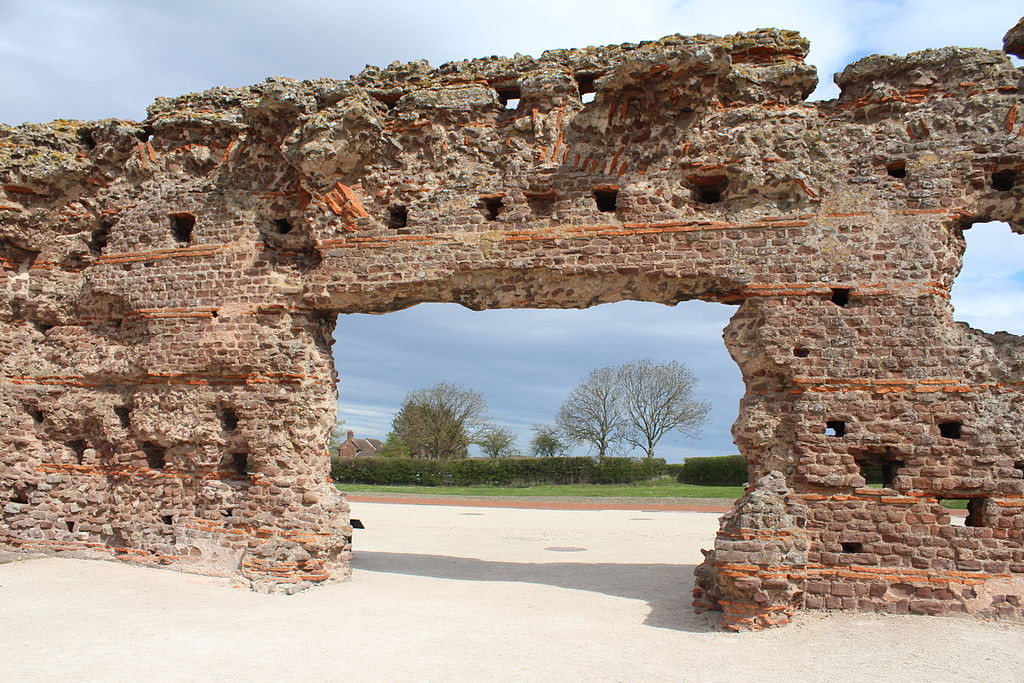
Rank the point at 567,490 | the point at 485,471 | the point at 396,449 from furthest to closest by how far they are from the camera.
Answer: the point at 396,449
the point at 485,471
the point at 567,490

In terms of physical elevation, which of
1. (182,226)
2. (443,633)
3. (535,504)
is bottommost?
(535,504)

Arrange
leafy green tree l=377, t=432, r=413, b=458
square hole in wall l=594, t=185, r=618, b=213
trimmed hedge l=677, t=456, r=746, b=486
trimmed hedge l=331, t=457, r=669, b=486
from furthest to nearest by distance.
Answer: leafy green tree l=377, t=432, r=413, b=458, trimmed hedge l=331, t=457, r=669, b=486, trimmed hedge l=677, t=456, r=746, b=486, square hole in wall l=594, t=185, r=618, b=213

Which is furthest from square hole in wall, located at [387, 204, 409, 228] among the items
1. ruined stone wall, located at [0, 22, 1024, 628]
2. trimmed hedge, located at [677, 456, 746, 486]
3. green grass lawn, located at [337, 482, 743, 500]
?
trimmed hedge, located at [677, 456, 746, 486]

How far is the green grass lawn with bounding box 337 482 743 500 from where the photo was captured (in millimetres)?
22406

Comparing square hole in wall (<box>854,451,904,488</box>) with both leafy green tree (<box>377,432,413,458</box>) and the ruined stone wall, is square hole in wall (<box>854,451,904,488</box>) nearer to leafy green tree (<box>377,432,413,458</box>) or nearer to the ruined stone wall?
the ruined stone wall

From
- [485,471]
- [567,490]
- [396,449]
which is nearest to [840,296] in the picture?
[567,490]

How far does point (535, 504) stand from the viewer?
65.3 feet

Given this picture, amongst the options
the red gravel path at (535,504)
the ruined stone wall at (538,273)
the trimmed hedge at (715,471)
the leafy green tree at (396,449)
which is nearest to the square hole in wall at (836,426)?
the ruined stone wall at (538,273)

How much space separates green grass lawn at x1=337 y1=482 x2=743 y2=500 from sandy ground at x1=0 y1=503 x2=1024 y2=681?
45.7 ft

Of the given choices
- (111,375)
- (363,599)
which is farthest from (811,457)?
(111,375)

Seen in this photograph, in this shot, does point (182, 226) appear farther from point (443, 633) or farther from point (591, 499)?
point (591, 499)

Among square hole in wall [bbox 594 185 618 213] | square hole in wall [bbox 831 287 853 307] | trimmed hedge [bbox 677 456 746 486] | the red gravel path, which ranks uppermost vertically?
square hole in wall [bbox 594 185 618 213]

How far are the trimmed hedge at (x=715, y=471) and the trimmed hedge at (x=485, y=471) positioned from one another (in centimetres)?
222

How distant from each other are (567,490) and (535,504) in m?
4.78
